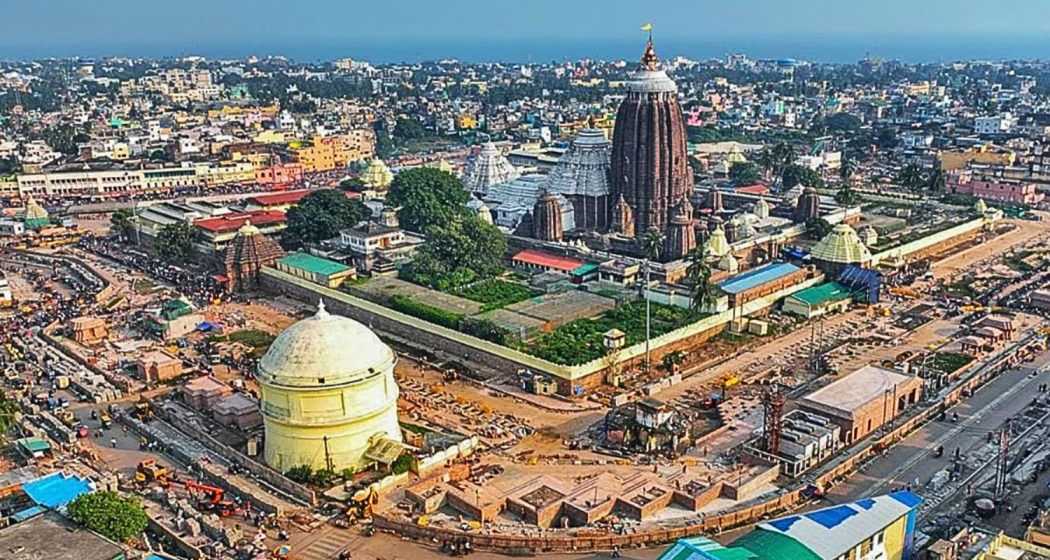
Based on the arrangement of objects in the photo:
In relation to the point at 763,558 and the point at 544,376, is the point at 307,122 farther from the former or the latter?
the point at 763,558

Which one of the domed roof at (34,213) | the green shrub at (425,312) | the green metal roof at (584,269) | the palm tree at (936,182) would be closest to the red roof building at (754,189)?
the palm tree at (936,182)

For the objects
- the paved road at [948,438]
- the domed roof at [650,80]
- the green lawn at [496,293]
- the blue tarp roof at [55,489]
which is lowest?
the paved road at [948,438]

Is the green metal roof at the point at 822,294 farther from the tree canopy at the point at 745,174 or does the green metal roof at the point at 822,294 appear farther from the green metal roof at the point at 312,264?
the tree canopy at the point at 745,174

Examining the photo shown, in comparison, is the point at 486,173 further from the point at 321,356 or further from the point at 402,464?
the point at 402,464

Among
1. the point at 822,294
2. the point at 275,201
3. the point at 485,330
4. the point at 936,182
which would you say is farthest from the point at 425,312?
the point at 936,182

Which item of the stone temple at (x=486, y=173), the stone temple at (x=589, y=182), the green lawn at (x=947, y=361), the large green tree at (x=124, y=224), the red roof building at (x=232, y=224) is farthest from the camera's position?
the stone temple at (x=486, y=173)

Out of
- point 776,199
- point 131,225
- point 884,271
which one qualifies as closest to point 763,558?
point 884,271
